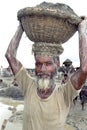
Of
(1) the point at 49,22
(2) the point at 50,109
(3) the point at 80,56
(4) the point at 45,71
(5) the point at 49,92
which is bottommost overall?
(2) the point at 50,109

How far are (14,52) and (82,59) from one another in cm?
65

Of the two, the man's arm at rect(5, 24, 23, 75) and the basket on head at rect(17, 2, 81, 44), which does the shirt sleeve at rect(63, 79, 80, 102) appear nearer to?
the basket on head at rect(17, 2, 81, 44)

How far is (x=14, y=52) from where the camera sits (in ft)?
11.0

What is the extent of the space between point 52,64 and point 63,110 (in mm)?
375

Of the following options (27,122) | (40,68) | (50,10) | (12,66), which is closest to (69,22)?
(50,10)

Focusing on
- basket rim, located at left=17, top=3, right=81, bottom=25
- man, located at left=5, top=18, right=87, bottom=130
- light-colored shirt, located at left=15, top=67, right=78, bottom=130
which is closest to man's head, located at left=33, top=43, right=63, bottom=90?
man, located at left=5, top=18, right=87, bottom=130

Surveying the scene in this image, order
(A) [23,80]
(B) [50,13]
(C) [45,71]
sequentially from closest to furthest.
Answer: (B) [50,13] → (C) [45,71] → (A) [23,80]

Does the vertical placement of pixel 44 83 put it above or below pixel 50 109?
above

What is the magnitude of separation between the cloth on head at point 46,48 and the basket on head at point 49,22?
0.11 feet

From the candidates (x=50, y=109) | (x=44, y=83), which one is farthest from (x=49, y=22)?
(x=50, y=109)

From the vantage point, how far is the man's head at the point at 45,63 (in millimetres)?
3068

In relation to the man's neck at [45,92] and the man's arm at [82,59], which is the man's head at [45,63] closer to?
the man's neck at [45,92]

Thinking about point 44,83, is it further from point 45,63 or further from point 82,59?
point 82,59

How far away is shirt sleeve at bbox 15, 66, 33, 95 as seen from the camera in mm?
3229
